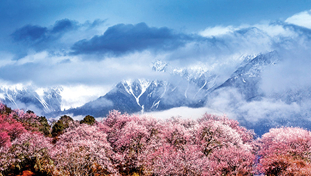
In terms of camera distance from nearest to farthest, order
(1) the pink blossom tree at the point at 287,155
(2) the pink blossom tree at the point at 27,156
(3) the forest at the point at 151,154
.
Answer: (1) the pink blossom tree at the point at 287,155 → (3) the forest at the point at 151,154 → (2) the pink blossom tree at the point at 27,156

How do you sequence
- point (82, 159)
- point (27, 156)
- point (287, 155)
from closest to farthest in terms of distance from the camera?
point (82, 159) < point (287, 155) < point (27, 156)

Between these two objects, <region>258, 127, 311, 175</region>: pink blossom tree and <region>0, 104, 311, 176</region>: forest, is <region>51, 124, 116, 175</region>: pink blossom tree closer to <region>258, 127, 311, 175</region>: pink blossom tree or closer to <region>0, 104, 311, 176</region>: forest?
<region>0, 104, 311, 176</region>: forest

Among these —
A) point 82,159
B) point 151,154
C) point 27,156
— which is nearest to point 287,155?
point 151,154

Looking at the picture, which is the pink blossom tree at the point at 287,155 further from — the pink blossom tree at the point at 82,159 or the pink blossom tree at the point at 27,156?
the pink blossom tree at the point at 27,156

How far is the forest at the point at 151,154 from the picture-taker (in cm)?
3259

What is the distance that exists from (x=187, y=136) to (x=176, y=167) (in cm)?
1547

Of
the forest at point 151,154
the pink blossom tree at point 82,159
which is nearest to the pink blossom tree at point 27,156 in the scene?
the forest at point 151,154

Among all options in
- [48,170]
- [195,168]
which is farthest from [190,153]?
[48,170]

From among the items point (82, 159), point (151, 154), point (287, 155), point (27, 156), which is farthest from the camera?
point (27, 156)

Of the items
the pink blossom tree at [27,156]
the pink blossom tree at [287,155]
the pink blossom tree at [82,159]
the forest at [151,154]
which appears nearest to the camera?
the pink blossom tree at [287,155]

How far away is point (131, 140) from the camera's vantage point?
44.8 m

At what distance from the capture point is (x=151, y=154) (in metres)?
40.1

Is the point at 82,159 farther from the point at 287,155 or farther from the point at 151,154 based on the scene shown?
the point at 287,155

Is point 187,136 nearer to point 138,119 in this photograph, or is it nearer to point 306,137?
point 138,119
